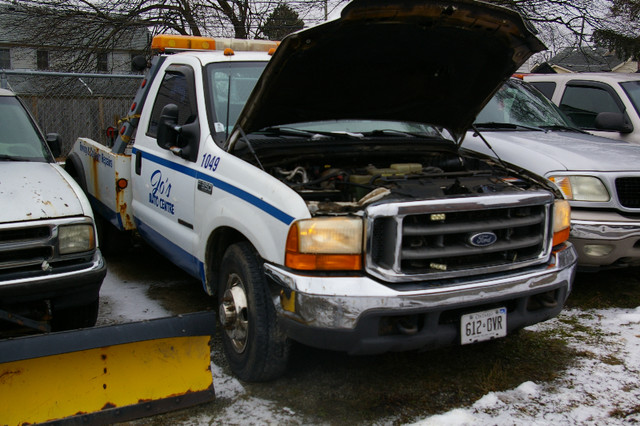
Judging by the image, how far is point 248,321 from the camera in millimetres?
3600

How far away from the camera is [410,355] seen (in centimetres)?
424

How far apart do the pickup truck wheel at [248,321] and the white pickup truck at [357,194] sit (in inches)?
0.5

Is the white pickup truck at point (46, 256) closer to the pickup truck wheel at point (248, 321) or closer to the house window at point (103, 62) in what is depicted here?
the pickup truck wheel at point (248, 321)

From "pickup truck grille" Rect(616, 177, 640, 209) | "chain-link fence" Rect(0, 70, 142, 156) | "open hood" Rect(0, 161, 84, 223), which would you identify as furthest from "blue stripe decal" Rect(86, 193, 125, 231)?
"chain-link fence" Rect(0, 70, 142, 156)

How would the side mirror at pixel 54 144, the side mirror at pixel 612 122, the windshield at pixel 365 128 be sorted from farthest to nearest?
1. the side mirror at pixel 612 122
2. the side mirror at pixel 54 144
3. the windshield at pixel 365 128

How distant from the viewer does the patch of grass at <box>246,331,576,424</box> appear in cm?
353

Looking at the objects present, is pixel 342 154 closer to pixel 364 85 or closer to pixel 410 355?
pixel 364 85

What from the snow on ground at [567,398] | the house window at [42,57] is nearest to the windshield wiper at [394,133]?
the snow on ground at [567,398]

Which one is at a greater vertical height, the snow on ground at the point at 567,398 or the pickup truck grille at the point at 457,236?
the pickup truck grille at the point at 457,236

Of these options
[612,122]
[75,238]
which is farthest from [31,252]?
[612,122]

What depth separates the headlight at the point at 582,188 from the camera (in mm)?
5160

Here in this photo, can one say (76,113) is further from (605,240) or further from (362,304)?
(362,304)

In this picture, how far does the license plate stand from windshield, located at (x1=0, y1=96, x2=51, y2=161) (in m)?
3.52

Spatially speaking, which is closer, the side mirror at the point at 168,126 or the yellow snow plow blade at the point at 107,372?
the yellow snow plow blade at the point at 107,372
